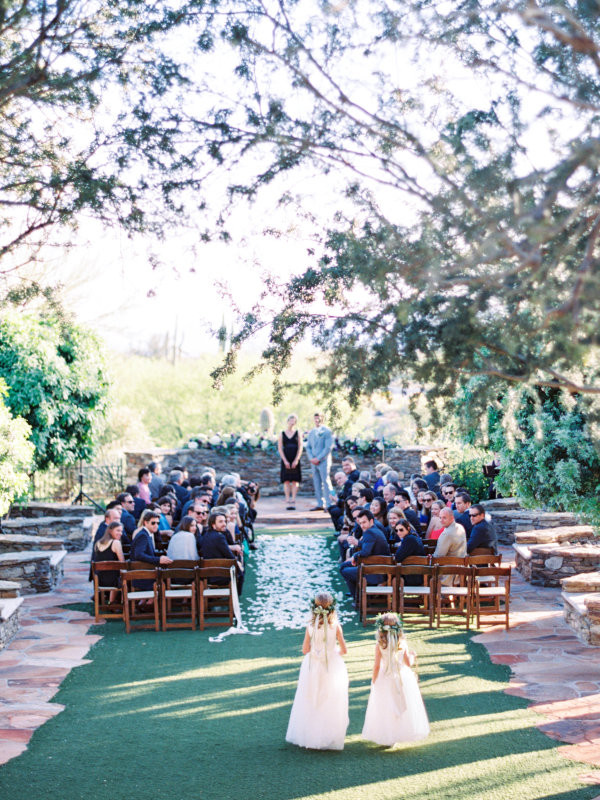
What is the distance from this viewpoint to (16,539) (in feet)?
47.6

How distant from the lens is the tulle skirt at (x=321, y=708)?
24.3ft

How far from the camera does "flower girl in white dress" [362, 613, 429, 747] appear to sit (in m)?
7.44

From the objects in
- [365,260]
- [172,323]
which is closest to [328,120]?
[365,260]

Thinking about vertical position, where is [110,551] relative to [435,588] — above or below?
above

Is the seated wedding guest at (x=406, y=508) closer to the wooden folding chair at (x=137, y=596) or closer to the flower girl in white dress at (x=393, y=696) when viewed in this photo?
the wooden folding chair at (x=137, y=596)

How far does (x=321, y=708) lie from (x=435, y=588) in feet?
13.6

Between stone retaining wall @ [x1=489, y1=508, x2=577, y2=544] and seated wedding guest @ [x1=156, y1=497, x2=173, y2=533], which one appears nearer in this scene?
seated wedding guest @ [x1=156, y1=497, x2=173, y2=533]

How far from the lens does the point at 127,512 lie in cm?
1334

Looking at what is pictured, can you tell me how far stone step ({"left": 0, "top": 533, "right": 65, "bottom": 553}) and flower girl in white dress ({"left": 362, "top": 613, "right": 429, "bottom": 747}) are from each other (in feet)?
26.0

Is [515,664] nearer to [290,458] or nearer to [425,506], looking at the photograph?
[425,506]

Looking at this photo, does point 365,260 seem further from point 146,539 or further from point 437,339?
point 146,539

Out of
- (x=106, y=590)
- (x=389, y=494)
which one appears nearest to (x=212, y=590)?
(x=106, y=590)

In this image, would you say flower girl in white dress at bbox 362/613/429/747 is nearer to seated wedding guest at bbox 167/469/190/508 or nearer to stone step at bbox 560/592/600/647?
stone step at bbox 560/592/600/647

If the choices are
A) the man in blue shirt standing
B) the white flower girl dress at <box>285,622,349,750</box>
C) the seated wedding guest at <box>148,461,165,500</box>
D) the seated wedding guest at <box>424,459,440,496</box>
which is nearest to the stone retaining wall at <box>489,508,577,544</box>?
the seated wedding guest at <box>424,459,440,496</box>
